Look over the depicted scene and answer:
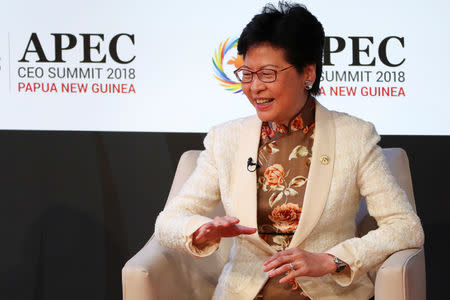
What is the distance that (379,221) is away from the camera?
89.3 inches

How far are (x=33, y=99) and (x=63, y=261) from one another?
0.80m

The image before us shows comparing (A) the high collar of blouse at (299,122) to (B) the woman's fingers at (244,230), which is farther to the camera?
(A) the high collar of blouse at (299,122)

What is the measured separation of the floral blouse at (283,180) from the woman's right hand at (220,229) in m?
0.19

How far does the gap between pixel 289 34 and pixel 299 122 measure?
0.29 meters

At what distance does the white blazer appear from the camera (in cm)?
220

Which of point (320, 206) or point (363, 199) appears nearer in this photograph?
point (320, 206)

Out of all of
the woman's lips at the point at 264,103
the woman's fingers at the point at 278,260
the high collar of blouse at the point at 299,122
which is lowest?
the woman's fingers at the point at 278,260

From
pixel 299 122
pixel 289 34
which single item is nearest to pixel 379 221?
pixel 299 122

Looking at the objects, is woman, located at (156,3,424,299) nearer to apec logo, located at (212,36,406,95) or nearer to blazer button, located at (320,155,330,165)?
blazer button, located at (320,155,330,165)

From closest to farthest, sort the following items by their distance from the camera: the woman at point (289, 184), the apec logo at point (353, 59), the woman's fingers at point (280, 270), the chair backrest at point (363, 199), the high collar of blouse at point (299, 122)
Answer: the woman's fingers at point (280, 270) < the woman at point (289, 184) < the high collar of blouse at point (299, 122) < the chair backrest at point (363, 199) < the apec logo at point (353, 59)

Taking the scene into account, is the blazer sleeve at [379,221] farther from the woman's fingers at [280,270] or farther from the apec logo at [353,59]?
the apec logo at [353,59]

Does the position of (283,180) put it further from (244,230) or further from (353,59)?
(353,59)

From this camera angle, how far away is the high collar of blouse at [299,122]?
236 cm

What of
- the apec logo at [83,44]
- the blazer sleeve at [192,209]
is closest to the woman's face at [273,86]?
the blazer sleeve at [192,209]
